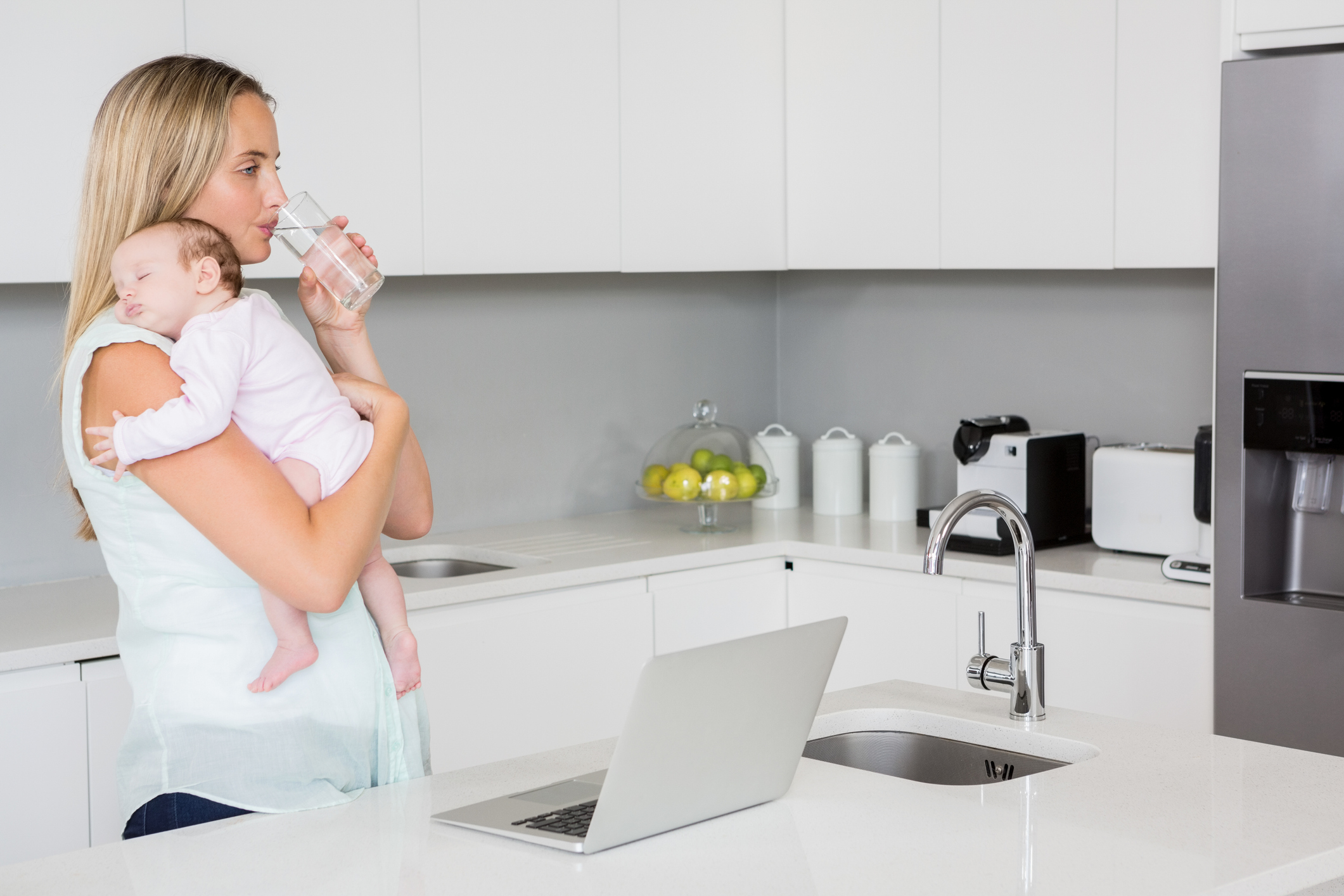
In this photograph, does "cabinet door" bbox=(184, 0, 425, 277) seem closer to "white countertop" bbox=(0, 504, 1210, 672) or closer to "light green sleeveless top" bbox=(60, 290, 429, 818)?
"white countertop" bbox=(0, 504, 1210, 672)

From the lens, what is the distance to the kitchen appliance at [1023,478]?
3188mm

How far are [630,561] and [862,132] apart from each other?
1.14 meters

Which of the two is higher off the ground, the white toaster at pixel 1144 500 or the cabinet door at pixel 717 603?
the white toaster at pixel 1144 500

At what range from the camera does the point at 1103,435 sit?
11.5ft

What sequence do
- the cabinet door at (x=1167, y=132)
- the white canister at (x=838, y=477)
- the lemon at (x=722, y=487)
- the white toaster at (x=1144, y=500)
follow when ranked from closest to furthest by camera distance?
the cabinet door at (x=1167, y=132) → the white toaster at (x=1144, y=500) → the lemon at (x=722, y=487) → the white canister at (x=838, y=477)

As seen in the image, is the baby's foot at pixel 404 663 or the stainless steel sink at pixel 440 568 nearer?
the baby's foot at pixel 404 663

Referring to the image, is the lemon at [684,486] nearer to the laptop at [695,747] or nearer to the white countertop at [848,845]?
the white countertop at [848,845]

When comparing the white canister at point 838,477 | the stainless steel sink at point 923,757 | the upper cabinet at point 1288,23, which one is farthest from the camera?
the white canister at point 838,477

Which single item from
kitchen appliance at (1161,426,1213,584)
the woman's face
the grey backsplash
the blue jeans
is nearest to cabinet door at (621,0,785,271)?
the grey backsplash

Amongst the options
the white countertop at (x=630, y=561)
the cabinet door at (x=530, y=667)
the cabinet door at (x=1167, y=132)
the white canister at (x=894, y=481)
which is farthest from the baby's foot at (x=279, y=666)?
the white canister at (x=894, y=481)

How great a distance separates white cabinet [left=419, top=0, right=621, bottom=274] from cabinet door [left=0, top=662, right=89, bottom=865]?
1.10 metres

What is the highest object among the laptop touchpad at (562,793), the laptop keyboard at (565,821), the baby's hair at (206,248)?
the baby's hair at (206,248)

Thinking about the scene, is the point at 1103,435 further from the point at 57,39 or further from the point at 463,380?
the point at 57,39

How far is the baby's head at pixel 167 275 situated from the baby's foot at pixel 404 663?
1.33ft
